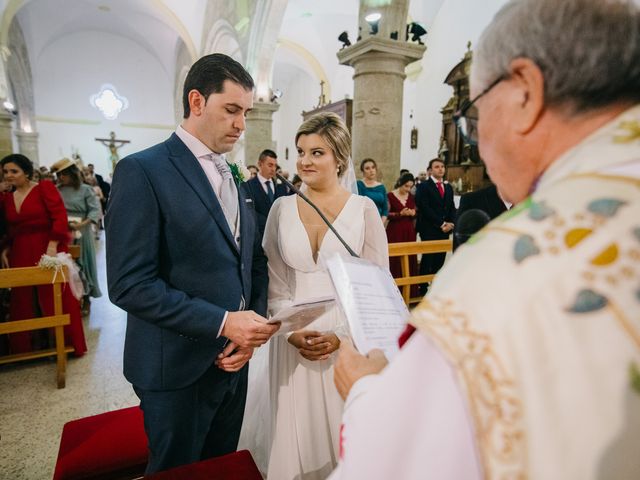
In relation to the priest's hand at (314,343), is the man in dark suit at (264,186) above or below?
above

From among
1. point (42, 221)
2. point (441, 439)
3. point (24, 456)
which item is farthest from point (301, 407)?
point (42, 221)

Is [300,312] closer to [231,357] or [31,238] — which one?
[231,357]

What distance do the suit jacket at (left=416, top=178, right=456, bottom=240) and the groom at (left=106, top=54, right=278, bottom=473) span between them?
13.7 feet

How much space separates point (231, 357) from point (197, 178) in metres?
0.65

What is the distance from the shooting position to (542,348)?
477 mm

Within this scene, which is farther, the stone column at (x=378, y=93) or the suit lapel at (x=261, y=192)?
the suit lapel at (x=261, y=192)

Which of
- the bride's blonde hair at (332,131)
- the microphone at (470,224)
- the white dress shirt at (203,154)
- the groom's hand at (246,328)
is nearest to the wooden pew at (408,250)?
the microphone at (470,224)

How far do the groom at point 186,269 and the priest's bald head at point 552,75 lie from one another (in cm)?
95

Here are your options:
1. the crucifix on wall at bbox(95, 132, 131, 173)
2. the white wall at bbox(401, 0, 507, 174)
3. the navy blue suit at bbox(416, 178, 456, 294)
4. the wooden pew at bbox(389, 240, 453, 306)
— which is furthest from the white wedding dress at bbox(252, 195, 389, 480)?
the crucifix on wall at bbox(95, 132, 131, 173)

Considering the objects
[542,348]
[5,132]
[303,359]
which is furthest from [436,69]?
[5,132]

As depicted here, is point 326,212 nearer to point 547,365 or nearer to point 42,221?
point 547,365

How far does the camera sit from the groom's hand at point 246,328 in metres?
1.32

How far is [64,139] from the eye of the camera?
18.1 m

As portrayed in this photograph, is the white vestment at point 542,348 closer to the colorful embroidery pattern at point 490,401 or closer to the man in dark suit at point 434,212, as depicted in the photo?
the colorful embroidery pattern at point 490,401
